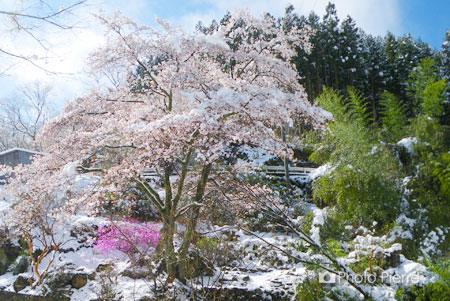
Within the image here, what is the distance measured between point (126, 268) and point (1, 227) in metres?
4.45

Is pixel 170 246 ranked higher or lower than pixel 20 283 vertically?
higher

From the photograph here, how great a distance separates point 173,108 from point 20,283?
544cm

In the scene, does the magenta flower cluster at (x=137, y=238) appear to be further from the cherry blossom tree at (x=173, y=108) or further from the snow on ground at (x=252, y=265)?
the cherry blossom tree at (x=173, y=108)

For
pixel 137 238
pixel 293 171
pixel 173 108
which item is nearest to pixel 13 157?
pixel 137 238

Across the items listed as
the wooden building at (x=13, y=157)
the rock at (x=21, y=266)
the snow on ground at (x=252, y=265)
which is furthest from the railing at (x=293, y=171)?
the wooden building at (x=13, y=157)

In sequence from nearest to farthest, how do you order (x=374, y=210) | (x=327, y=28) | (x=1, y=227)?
(x=374, y=210) < (x=1, y=227) < (x=327, y=28)

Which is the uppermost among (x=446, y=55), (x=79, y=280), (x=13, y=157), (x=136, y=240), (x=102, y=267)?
(x=446, y=55)

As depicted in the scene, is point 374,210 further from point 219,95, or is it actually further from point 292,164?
point 292,164

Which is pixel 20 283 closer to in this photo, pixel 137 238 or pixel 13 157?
pixel 137 238

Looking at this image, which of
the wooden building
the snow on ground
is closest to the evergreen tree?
the snow on ground

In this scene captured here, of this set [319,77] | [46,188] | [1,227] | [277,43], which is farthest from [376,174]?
[319,77]

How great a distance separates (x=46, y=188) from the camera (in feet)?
Result: 16.7

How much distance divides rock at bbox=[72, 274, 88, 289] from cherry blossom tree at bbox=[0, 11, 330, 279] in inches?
73.0

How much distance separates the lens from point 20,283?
6695mm
